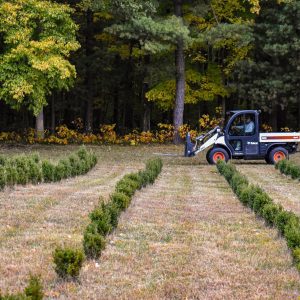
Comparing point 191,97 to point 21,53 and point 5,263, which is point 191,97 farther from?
point 5,263

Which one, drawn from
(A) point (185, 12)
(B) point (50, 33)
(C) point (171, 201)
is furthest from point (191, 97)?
(C) point (171, 201)

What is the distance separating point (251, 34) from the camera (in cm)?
2711

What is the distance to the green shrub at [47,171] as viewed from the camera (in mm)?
14078

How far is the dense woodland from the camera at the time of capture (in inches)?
912

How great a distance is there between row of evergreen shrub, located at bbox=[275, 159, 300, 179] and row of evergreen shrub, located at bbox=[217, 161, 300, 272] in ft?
11.0

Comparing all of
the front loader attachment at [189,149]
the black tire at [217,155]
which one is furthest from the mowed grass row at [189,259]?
the front loader attachment at [189,149]

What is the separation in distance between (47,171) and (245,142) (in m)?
8.42

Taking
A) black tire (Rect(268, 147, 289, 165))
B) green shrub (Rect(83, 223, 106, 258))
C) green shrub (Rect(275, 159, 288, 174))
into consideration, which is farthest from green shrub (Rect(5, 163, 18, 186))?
black tire (Rect(268, 147, 289, 165))

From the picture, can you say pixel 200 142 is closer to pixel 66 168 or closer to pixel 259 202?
pixel 66 168

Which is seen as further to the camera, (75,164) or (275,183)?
(75,164)

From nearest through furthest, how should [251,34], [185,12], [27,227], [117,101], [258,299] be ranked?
[258,299] → [27,227] → [251,34] → [185,12] → [117,101]

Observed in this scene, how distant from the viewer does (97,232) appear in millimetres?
7285

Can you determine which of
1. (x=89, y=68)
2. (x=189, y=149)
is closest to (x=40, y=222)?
(x=189, y=149)

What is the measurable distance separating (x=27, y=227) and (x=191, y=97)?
78.1ft
